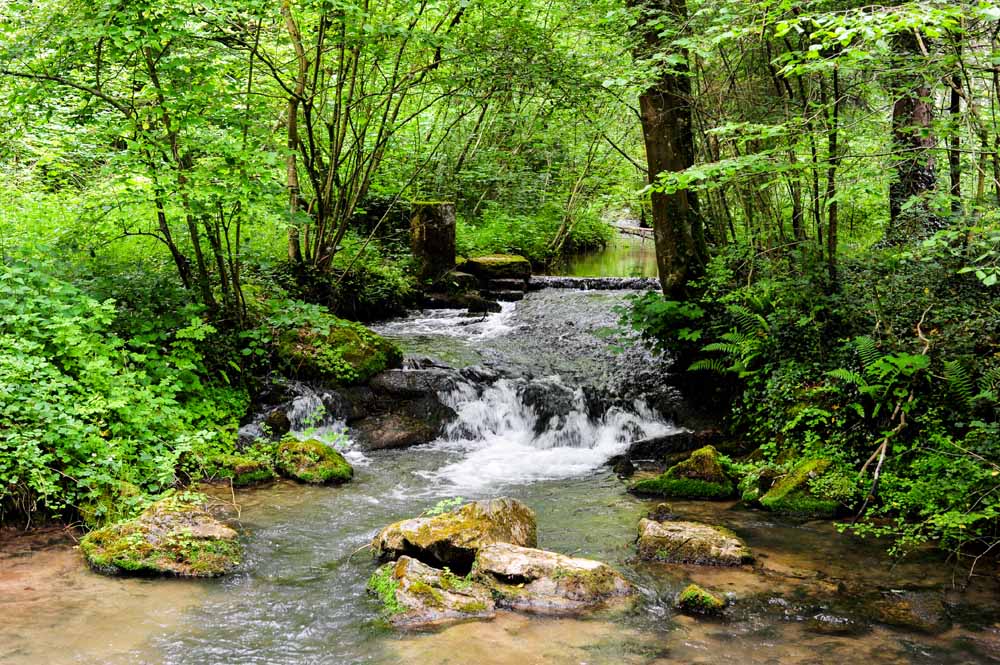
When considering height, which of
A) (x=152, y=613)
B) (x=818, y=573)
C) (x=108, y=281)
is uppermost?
(x=108, y=281)

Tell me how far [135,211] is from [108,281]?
98cm

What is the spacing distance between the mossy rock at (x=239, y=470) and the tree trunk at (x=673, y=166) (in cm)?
637

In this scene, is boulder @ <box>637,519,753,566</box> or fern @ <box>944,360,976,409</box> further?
fern @ <box>944,360,976,409</box>

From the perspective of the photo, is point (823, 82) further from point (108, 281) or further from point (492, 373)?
point (108, 281)

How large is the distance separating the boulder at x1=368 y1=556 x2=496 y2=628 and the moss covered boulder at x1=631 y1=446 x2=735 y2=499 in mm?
3290

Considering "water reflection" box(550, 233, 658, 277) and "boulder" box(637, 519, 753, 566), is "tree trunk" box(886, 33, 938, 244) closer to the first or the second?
"boulder" box(637, 519, 753, 566)

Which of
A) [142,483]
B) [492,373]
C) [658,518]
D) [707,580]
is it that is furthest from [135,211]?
[707,580]

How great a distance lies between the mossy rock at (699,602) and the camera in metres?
5.35

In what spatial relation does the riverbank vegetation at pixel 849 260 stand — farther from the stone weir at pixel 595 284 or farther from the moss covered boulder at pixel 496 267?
the moss covered boulder at pixel 496 267

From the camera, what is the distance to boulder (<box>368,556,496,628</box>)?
518 centimetres

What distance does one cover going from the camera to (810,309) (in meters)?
9.10

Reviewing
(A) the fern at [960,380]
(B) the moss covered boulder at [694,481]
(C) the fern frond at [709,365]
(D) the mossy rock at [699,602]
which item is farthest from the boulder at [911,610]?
(C) the fern frond at [709,365]

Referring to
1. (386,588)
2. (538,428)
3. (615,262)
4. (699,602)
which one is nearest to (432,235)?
(538,428)

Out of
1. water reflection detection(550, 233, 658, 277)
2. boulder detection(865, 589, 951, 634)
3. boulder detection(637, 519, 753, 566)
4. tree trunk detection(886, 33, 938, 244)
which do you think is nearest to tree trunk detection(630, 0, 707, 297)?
tree trunk detection(886, 33, 938, 244)
